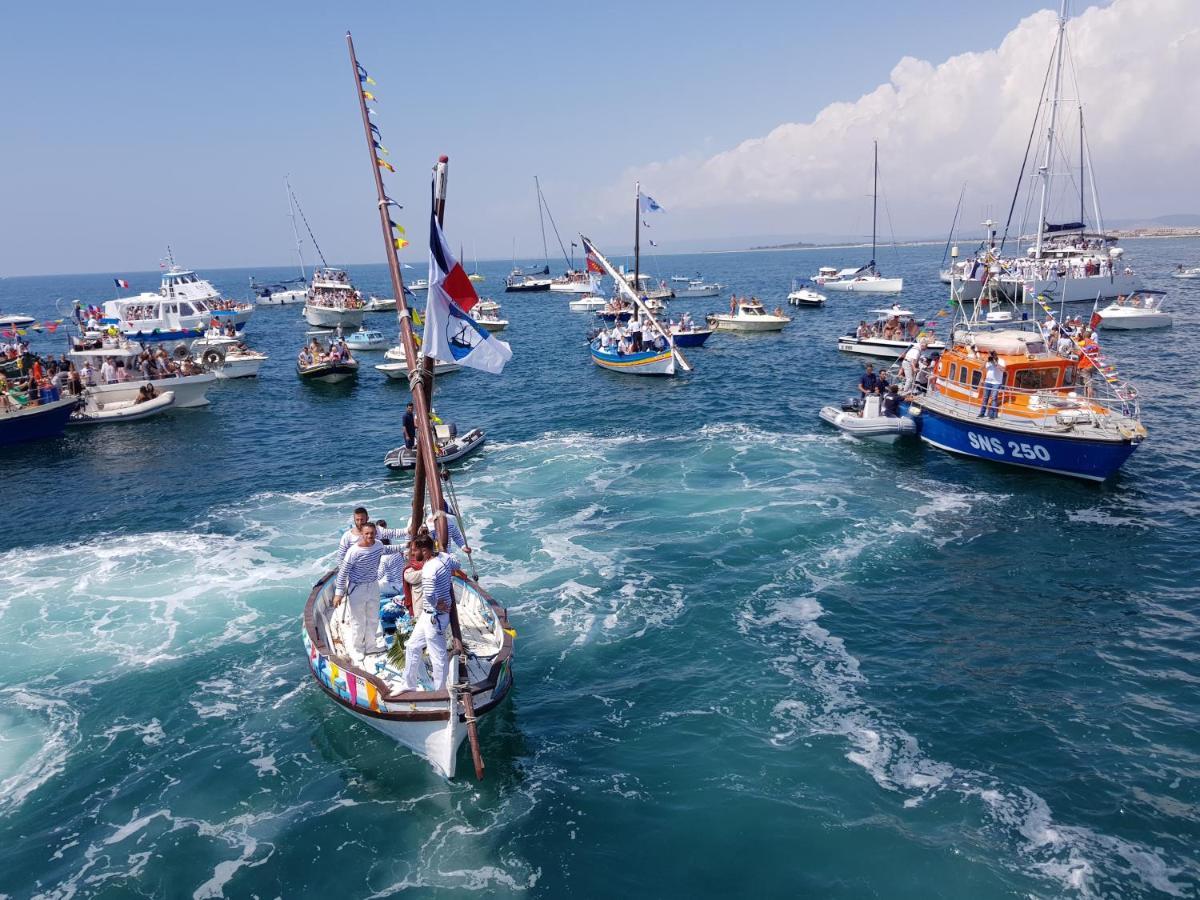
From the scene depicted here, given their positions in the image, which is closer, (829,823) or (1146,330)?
(829,823)

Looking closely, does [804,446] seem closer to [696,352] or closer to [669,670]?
[669,670]

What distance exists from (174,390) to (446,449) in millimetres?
22378

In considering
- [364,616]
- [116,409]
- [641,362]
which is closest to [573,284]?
[641,362]

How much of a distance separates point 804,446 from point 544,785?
74.7 feet

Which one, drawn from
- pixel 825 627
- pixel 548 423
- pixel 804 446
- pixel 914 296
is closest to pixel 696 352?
pixel 548 423

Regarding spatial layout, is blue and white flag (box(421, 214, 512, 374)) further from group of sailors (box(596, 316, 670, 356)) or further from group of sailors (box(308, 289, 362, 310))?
group of sailors (box(308, 289, 362, 310))

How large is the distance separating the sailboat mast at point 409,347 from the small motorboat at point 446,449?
15.3m

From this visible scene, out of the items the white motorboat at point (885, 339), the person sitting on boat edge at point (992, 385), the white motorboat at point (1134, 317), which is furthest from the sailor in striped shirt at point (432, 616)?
the white motorboat at point (1134, 317)

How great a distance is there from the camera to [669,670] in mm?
15203

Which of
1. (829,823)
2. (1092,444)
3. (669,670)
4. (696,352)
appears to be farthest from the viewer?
(696,352)

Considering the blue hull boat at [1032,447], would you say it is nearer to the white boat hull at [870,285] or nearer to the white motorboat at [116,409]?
the white motorboat at [116,409]

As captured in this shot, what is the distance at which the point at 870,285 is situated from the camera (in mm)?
100375

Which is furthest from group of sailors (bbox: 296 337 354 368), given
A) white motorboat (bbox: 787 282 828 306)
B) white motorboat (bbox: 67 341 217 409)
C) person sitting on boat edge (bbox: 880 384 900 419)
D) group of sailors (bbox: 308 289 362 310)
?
white motorboat (bbox: 787 282 828 306)

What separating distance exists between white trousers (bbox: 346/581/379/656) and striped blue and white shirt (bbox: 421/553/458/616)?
3.58m
